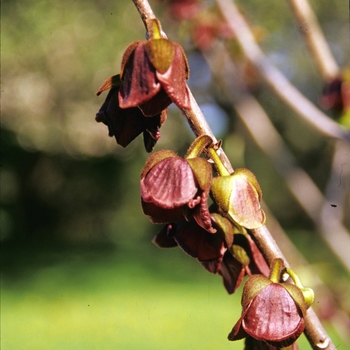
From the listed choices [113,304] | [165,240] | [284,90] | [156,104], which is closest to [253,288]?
[165,240]

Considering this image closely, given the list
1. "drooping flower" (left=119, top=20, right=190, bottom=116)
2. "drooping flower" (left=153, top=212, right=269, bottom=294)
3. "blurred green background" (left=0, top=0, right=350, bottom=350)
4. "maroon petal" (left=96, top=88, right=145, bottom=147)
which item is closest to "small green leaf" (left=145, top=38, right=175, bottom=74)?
"drooping flower" (left=119, top=20, right=190, bottom=116)

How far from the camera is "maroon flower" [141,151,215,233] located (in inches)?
25.4

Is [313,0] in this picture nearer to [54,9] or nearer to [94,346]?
[54,9]

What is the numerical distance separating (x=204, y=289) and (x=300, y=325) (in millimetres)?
8385

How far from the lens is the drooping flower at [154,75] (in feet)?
2.08

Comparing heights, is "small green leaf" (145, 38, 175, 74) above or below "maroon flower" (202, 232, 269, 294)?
above

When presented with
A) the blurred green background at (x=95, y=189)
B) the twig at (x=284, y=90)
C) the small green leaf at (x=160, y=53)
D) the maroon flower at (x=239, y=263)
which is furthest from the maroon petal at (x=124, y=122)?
the blurred green background at (x=95, y=189)

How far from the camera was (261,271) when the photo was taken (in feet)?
2.62

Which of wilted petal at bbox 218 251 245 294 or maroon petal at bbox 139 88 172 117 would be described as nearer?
maroon petal at bbox 139 88 172 117

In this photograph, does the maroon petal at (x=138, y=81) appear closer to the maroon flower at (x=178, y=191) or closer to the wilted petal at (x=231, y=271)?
the maroon flower at (x=178, y=191)

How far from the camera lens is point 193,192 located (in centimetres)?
65

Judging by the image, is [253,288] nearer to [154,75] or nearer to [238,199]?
[238,199]

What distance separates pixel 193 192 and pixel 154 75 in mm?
145

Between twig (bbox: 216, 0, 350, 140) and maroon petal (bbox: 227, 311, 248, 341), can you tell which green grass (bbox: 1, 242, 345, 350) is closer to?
twig (bbox: 216, 0, 350, 140)
